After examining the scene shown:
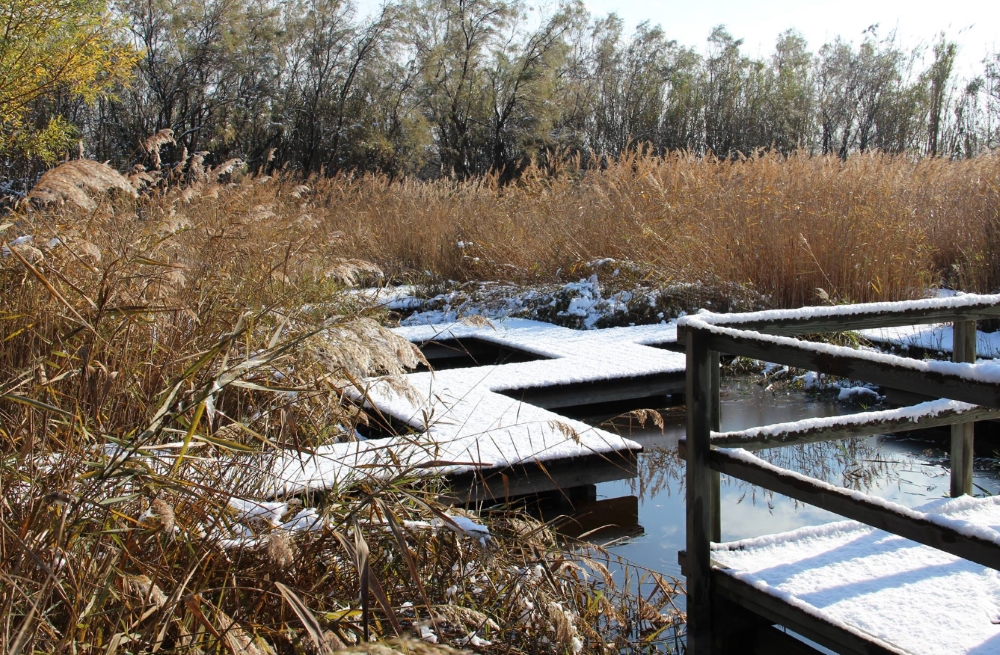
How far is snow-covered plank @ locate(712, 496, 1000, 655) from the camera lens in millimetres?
1874

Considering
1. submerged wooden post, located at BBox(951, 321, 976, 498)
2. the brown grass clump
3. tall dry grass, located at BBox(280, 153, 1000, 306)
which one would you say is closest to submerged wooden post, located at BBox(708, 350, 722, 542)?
submerged wooden post, located at BBox(951, 321, 976, 498)

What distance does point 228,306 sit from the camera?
3.18m

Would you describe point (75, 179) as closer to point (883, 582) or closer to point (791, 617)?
point (791, 617)

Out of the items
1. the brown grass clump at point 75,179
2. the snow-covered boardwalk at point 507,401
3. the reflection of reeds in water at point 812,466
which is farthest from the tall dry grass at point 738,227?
the brown grass clump at point 75,179

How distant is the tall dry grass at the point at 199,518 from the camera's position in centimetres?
156

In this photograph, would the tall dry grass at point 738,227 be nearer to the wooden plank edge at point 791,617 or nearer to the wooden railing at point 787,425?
the wooden railing at point 787,425

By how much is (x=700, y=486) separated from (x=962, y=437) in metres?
0.92

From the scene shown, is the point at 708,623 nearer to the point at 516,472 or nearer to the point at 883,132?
the point at 516,472

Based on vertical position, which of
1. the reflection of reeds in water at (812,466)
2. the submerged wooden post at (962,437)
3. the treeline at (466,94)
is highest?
the treeline at (466,94)

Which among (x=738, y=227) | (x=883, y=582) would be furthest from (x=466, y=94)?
(x=883, y=582)

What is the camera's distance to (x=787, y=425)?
7.09ft

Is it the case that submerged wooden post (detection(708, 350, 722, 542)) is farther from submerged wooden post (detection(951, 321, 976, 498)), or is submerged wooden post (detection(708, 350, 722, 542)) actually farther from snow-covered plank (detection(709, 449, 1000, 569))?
submerged wooden post (detection(951, 321, 976, 498))

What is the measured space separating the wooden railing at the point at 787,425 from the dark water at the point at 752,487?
24.6 inches

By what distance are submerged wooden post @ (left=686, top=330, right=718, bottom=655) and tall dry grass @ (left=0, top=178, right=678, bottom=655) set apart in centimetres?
20
